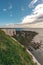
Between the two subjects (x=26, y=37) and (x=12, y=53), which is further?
(x=26, y=37)

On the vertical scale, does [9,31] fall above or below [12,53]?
above

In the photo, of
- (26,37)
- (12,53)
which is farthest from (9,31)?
(12,53)

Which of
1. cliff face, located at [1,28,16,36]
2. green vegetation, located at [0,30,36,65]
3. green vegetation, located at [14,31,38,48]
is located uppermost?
cliff face, located at [1,28,16,36]

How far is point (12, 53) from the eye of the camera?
3.31 metres

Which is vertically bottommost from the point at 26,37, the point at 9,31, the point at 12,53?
the point at 12,53

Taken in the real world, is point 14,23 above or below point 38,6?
below

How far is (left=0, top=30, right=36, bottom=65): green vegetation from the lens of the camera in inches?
122

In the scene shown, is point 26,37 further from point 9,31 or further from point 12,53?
point 12,53

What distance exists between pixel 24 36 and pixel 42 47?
17.4 inches

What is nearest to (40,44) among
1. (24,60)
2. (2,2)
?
(24,60)

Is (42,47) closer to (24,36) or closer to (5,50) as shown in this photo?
(24,36)

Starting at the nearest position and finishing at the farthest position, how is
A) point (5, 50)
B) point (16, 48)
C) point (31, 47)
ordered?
1. point (5, 50)
2. point (16, 48)
3. point (31, 47)

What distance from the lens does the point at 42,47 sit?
3760mm

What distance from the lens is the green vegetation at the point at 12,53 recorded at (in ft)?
10.2
